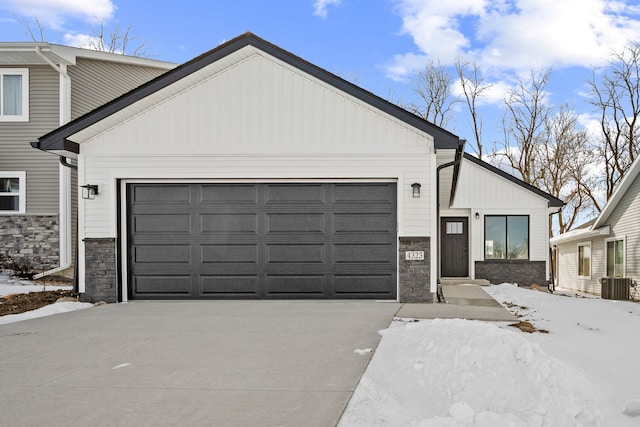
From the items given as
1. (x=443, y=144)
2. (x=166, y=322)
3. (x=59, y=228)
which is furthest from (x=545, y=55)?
(x=166, y=322)

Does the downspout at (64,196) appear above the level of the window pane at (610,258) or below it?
above

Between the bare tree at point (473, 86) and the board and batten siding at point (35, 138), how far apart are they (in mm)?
21920

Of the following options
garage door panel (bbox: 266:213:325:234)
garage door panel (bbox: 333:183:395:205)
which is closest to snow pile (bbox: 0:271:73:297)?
garage door panel (bbox: 266:213:325:234)

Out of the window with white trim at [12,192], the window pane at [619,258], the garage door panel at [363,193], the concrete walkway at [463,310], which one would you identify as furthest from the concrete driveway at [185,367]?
the window pane at [619,258]

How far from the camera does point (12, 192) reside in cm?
1549

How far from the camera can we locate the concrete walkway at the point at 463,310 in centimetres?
772

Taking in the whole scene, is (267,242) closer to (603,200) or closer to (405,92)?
(405,92)

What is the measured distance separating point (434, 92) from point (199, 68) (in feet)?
74.3

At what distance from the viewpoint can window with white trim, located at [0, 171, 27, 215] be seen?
Answer: 15414mm

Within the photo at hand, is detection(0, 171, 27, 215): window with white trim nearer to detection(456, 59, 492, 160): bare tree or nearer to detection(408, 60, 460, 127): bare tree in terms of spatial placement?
detection(408, 60, 460, 127): bare tree

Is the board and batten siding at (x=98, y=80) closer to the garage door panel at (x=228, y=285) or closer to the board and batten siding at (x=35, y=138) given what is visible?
the board and batten siding at (x=35, y=138)

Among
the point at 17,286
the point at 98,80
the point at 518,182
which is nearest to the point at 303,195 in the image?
the point at 17,286

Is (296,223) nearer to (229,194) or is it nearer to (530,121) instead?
(229,194)

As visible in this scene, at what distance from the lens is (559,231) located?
33969 millimetres
